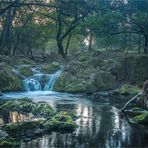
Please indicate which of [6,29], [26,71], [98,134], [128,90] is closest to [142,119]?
[98,134]

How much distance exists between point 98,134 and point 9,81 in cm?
2095

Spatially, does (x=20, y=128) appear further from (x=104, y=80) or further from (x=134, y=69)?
(x=134, y=69)

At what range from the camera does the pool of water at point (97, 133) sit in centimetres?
1744

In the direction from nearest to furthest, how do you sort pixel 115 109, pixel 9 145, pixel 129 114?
pixel 9 145
pixel 129 114
pixel 115 109

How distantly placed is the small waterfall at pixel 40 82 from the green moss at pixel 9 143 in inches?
870

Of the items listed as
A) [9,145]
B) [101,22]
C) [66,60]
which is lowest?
[9,145]

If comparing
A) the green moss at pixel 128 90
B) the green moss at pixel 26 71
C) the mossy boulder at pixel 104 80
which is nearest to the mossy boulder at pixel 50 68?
the green moss at pixel 26 71

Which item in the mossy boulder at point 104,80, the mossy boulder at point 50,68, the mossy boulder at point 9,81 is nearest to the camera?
the mossy boulder at point 9,81

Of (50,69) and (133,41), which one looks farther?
(133,41)

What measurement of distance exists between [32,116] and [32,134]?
521 centimetres

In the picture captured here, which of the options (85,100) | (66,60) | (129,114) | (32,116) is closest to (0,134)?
(32,116)

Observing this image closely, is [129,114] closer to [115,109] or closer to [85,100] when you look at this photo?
[115,109]

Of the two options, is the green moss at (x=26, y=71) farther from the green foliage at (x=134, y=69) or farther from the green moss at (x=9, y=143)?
the green moss at (x=9, y=143)

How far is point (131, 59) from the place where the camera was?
43156 millimetres
